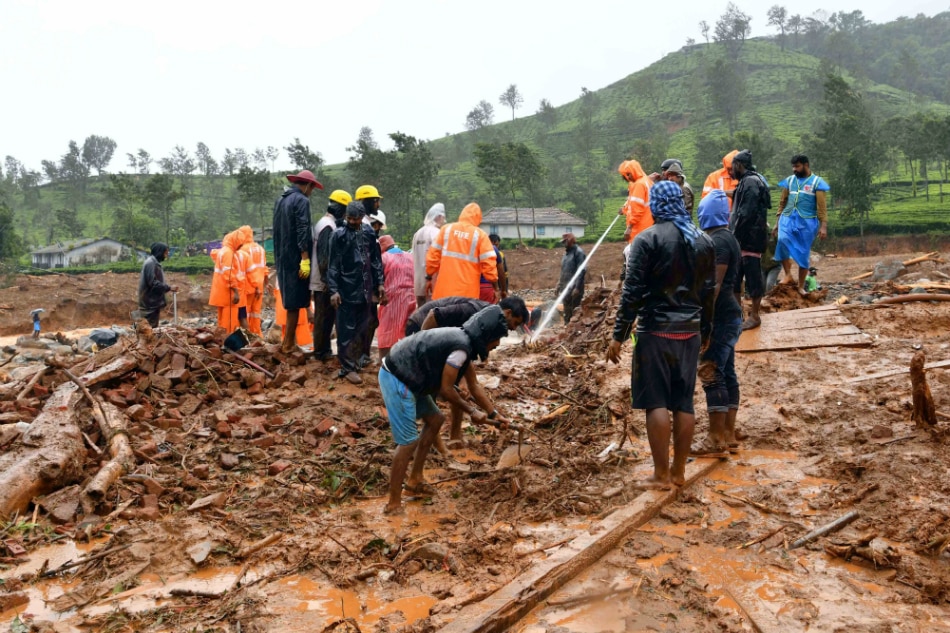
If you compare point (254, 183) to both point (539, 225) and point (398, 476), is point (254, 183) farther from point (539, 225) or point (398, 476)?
point (398, 476)

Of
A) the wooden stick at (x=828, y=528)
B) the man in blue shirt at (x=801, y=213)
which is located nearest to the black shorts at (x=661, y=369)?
the wooden stick at (x=828, y=528)

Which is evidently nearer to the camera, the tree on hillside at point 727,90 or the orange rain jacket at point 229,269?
the orange rain jacket at point 229,269

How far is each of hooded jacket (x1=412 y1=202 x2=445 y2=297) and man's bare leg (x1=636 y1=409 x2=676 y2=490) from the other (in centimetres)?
450

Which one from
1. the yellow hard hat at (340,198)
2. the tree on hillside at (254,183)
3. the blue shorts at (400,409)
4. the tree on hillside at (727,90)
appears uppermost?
the tree on hillside at (727,90)

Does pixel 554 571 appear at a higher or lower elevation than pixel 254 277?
lower

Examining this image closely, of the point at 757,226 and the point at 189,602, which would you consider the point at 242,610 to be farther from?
the point at 757,226

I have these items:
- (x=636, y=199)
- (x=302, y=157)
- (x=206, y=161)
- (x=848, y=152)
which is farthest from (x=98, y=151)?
(x=636, y=199)

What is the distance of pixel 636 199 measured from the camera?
28.6ft

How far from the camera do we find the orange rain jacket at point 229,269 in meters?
10.6

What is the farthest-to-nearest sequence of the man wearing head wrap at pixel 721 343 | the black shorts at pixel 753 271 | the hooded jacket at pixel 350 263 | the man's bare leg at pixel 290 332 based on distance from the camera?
the man's bare leg at pixel 290 332
the hooded jacket at pixel 350 263
the black shorts at pixel 753 271
the man wearing head wrap at pixel 721 343

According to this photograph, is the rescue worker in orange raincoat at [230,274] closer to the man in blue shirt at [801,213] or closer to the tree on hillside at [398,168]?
the man in blue shirt at [801,213]

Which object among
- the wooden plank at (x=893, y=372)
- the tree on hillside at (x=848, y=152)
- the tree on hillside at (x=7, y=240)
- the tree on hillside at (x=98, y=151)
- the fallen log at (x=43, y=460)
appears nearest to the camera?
the fallen log at (x=43, y=460)

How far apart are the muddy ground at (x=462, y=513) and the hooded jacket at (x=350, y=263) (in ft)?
3.26

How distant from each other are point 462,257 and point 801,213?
4620mm
